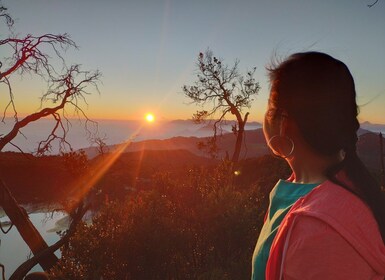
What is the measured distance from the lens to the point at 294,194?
1.47 metres

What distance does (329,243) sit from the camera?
1.07 m

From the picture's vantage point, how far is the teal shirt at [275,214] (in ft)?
4.73

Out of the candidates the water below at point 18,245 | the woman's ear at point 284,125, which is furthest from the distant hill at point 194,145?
the woman's ear at point 284,125

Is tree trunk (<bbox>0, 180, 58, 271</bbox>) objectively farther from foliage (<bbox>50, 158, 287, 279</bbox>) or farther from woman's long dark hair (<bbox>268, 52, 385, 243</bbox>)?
woman's long dark hair (<bbox>268, 52, 385, 243</bbox>)

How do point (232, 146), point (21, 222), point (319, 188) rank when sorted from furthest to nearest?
point (232, 146)
point (21, 222)
point (319, 188)

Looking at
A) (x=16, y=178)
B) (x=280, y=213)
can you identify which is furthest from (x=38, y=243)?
(x=16, y=178)

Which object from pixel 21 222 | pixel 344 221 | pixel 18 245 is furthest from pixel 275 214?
pixel 18 245

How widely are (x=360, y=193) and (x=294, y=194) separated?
0.27 metres

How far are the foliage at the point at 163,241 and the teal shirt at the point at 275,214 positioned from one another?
3.68 meters

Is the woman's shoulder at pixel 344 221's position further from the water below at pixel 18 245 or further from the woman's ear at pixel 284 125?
the water below at pixel 18 245

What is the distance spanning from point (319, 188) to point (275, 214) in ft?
0.97

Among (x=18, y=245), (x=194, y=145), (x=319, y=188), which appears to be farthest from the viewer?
(x=194, y=145)

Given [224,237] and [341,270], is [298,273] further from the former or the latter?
[224,237]

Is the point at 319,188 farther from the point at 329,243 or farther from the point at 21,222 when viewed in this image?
the point at 21,222
